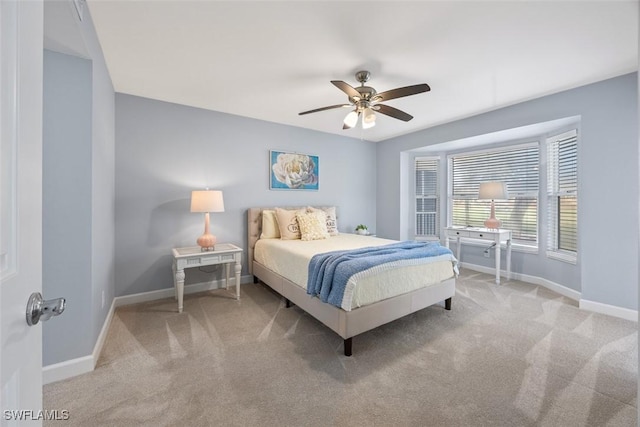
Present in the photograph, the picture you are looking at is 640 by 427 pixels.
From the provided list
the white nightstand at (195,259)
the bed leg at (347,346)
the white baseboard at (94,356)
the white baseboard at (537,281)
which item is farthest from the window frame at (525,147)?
the white baseboard at (94,356)

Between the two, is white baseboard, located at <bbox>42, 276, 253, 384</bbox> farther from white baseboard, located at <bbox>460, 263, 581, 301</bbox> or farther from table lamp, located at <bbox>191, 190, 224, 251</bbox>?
white baseboard, located at <bbox>460, 263, 581, 301</bbox>

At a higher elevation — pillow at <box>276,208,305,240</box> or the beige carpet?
pillow at <box>276,208,305,240</box>

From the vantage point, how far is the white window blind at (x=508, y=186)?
4130 mm

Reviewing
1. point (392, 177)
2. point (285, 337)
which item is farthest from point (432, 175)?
point (285, 337)

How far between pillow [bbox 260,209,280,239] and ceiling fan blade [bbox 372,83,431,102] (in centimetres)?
216

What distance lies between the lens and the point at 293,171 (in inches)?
175

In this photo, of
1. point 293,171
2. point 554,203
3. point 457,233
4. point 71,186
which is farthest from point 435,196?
point 71,186

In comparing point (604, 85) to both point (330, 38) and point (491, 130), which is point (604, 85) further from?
point (330, 38)

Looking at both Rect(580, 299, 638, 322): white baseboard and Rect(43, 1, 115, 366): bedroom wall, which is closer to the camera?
Rect(43, 1, 115, 366): bedroom wall

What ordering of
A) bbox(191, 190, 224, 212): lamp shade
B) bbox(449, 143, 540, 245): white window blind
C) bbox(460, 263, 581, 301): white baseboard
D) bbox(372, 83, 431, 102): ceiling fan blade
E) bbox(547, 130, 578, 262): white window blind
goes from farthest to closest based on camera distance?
bbox(449, 143, 540, 245): white window blind, bbox(547, 130, 578, 262): white window blind, bbox(460, 263, 581, 301): white baseboard, bbox(191, 190, 224, 212): lamp shade, bbox(372, 83, 431, 102): ceiling fan blade

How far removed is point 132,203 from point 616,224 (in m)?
5.46

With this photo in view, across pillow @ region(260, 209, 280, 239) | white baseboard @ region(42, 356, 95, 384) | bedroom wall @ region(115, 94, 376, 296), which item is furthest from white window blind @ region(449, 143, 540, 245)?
white baseboard @ region(42, 356, 95, 384)

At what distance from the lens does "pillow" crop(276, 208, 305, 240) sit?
376 centimetres
